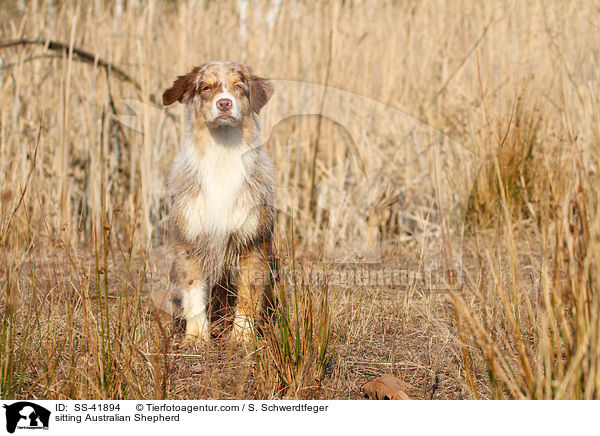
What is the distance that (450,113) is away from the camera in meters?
5.01

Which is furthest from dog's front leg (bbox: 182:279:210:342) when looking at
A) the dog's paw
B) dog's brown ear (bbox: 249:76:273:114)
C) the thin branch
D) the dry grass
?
the thin branch

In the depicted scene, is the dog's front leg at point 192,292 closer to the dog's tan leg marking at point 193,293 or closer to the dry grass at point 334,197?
the dog's tan leg marking at point 193,293

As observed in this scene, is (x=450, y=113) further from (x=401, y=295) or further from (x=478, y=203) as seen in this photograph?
(x=401, y=295)

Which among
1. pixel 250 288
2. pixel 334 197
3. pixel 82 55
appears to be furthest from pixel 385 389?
pixel 82 55

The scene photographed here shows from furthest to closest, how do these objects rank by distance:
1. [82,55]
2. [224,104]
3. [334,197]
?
[82,55]
[334,197]
[224,104]

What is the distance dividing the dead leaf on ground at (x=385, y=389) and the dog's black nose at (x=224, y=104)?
1.38 metres

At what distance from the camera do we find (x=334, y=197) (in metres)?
3.85

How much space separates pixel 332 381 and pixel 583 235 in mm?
1111

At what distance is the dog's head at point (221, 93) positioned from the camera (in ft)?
8.25

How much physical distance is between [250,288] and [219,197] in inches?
19.3

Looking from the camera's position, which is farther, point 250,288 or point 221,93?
point 250,288

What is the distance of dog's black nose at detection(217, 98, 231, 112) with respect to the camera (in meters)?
2.49

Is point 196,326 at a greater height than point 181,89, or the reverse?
point 181,89
